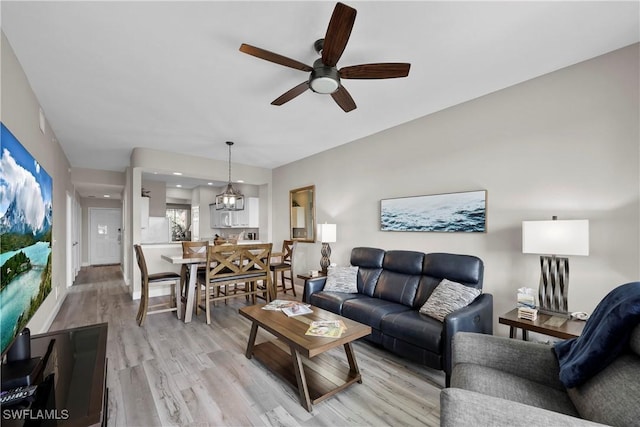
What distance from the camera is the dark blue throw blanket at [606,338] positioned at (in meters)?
1.15

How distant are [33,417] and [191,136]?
378cm

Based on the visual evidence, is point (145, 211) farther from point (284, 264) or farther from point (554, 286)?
point (554, 286)

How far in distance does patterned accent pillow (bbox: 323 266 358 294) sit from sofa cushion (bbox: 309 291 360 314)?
87 mm

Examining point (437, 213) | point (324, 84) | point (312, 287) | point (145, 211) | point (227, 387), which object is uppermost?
point (324, 84)

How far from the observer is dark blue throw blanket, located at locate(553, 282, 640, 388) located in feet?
3.77

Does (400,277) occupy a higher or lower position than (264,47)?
lower

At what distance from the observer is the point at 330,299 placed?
3.26m

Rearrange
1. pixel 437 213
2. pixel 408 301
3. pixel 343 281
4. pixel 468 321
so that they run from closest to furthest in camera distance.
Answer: pixel 468 321 → pixel 408 301 → pixel 437 213 → pixel 343 281

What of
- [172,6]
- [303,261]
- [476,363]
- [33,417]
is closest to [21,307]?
[33,417]

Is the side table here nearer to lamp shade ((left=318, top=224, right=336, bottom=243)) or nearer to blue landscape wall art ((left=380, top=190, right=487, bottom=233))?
blue landscape wall art ((left=380, top=190, right=487, bottom=233))

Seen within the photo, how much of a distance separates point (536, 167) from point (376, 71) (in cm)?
184

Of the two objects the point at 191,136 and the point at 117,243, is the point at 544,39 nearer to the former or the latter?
the point at 191,136

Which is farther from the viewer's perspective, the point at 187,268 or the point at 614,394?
the point at 187,268

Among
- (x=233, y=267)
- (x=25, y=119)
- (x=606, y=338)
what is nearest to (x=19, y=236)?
(x=25, y=119)
